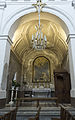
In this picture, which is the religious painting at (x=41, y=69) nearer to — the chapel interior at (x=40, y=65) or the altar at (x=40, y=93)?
the chapel interior at (x=40, y=65)

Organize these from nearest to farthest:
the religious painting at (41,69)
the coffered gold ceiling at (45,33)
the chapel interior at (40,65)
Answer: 1. the coffered gold ceiling at (45,33)
2. the chapel interior at (40,65)
3. the religious painting at (41,69)

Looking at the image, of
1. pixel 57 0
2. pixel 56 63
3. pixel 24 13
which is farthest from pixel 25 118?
pixel 56 63

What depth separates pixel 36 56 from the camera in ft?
43.5

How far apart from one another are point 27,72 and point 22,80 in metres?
1.18

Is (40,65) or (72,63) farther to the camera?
(40,65)

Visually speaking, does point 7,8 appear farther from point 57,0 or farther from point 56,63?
point 56,63

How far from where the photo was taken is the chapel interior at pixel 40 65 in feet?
26.0

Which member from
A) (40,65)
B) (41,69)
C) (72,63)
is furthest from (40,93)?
(72,63)

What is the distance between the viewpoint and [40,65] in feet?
42.0

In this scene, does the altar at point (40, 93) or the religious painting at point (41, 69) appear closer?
the altar at point (40, 93)

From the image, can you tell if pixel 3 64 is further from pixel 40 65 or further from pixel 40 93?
pixel 40 65

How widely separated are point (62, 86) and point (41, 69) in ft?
16.1

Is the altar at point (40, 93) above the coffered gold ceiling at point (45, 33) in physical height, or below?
below

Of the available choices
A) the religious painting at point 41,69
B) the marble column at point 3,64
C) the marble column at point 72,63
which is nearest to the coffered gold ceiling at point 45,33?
the religious painting at point 41,69
